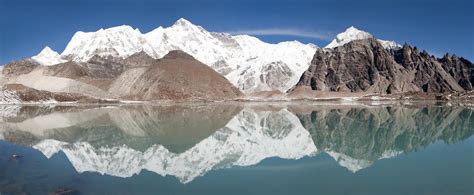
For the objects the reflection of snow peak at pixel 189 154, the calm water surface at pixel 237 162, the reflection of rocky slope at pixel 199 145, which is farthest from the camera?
the reflection of rocky slope at pixel 199 145

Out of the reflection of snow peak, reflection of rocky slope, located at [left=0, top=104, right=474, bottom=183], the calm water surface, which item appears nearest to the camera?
the calm water surface

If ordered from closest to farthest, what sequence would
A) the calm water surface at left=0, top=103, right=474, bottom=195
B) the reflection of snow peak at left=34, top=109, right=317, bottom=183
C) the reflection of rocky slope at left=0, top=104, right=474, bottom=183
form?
the calm water surface at left=0, top=103, right=474, bottom=195 → the reflection of snow peak at left=34, top=109, right=317, bottom=183 → the reflection of rocky slope at left=0, top=104, right=474, bottom=183

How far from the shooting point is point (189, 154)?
34531 mm

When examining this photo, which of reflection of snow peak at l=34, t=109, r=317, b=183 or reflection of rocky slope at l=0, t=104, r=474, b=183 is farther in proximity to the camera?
reflection of rocky slope at l=0, t=104, r=474, b=183

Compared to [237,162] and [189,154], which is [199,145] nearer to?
[189,154]

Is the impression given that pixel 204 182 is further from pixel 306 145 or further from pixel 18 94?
pixel 18 94

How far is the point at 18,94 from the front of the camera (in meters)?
161


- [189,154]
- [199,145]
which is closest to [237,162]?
[189,154]

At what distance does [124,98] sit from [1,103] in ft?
156

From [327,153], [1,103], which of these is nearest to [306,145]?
[327,153]

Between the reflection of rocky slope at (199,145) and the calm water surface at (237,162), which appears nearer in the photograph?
the calm water surface at (237,162)

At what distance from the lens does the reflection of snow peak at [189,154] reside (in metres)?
27.6

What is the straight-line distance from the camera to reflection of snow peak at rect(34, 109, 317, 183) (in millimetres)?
27609

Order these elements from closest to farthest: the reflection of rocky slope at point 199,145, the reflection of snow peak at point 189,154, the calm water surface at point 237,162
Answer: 1. the calm water surface at point 237,162
2. the reflection of snow peak at point 189,154
3. the reflection of rocky slope at point 199,145
